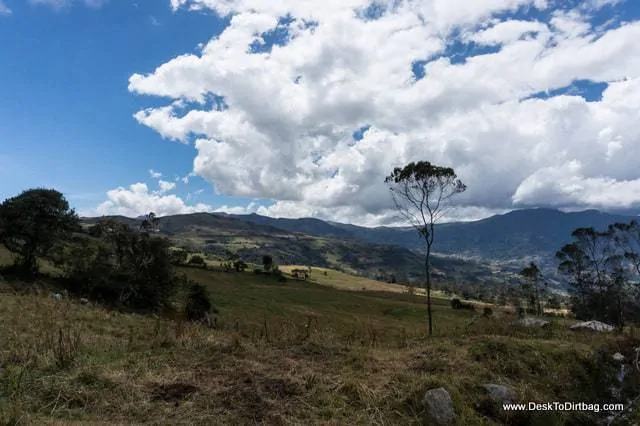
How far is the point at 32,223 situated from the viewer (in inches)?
1709

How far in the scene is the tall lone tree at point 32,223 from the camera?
43.2 meters

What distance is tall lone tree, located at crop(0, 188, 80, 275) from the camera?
142 feet

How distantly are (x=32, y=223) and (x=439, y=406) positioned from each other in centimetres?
4661

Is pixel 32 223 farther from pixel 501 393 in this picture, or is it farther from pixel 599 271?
pixel 599 271

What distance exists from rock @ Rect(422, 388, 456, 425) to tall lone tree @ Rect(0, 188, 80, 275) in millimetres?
46154

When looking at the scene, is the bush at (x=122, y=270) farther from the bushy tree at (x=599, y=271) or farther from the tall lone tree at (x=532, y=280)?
the tall lone tree at (x=532, y=280)

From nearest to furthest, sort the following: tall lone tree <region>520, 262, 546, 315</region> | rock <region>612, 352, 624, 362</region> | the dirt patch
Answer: the dirt patch
rock <region>612, 352, 624, 362</region>
tall lone tree <region>520, 262, 546, 315</region>

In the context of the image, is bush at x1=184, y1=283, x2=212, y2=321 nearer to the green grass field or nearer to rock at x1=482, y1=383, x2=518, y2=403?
the green grass field

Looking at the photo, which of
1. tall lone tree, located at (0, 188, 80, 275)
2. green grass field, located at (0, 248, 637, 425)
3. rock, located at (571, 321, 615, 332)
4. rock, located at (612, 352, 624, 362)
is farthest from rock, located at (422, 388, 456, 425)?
tall lone tree, located at (0, 188, 80, 275)

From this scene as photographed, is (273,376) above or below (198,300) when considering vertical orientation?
above

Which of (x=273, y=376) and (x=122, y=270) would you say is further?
(x=122, y=270)

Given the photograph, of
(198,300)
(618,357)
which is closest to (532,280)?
(198,300)

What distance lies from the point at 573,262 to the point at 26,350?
99.5 metres

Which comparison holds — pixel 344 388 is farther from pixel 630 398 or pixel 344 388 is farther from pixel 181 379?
pixel 630 398
